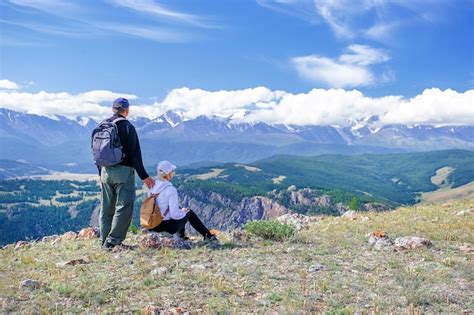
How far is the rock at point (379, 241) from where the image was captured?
12250 millimetres

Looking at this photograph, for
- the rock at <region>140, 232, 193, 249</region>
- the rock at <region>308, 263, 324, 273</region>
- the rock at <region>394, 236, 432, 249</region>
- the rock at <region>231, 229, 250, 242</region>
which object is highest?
the rock at <region>394, 236, 432, 249</region>

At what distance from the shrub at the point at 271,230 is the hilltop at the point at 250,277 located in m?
0.36

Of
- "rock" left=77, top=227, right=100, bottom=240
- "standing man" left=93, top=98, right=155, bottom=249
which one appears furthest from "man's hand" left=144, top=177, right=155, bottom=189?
"rock" left=77, top=227, right=100, bottom=240

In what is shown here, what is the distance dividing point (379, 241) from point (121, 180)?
24.6ft

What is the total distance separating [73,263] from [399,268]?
7.88 meters

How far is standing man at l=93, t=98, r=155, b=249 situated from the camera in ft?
37.7

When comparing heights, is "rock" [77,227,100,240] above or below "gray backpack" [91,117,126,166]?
below

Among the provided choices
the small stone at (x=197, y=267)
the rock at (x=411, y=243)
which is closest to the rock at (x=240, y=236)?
the small stone at (x=197, y=267)

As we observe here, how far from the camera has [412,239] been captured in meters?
12.3

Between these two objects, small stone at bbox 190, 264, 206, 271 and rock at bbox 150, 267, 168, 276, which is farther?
small stone at bbox 190, 264, 206, 271

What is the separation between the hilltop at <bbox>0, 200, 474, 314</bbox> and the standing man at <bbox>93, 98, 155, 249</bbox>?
31.8 inches

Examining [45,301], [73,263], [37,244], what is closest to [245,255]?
[73,263]

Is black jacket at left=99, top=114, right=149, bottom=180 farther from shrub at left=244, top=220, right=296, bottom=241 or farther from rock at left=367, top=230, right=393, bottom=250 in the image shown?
rock at left=367, top=230, right=393, bottom=250

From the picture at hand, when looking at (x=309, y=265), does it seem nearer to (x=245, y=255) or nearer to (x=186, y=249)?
(x=245, y=255)
